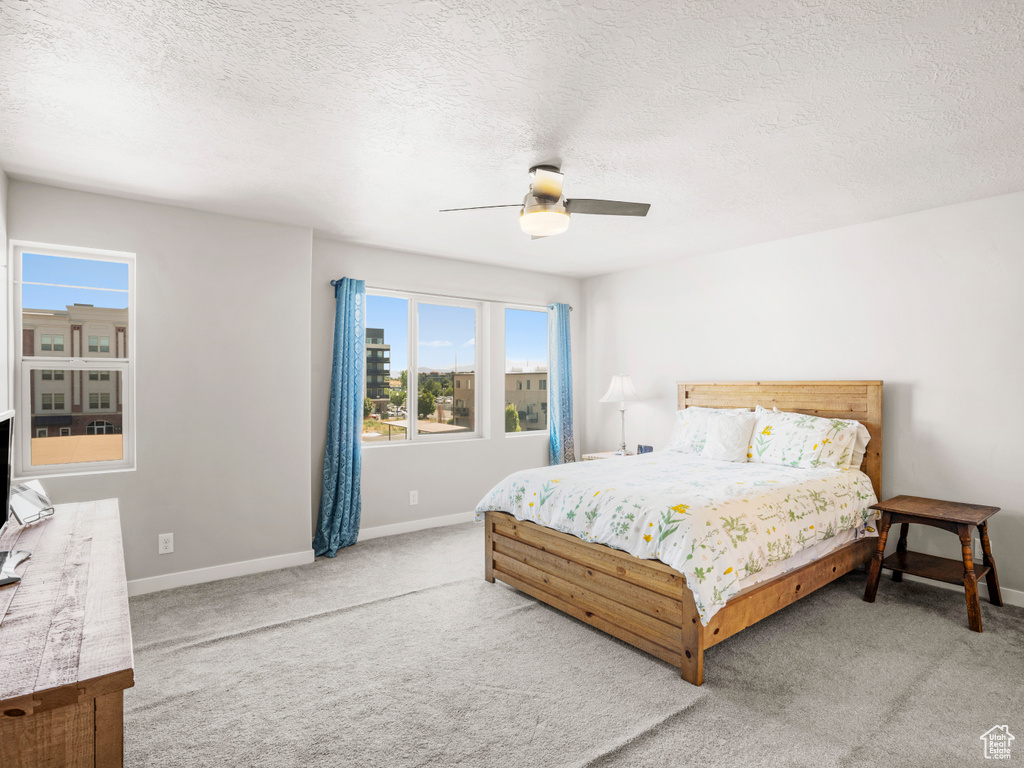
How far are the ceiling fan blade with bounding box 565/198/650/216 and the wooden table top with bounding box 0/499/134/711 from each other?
2.41m

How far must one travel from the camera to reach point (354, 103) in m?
2.24

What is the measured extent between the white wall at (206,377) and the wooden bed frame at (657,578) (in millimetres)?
1629

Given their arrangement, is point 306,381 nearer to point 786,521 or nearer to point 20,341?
point 20,341

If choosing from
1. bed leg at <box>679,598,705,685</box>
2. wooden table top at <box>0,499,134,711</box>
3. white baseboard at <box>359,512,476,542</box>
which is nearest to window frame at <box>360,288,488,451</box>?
white baseboard at <box>359,512,476,542</box>

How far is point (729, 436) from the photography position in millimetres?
4051

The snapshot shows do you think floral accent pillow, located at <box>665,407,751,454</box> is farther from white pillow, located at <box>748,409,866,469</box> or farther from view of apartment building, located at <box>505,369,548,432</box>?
view of apartment building, located at <box>505,369,548,432</box>

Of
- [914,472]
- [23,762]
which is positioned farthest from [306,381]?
[914,472]

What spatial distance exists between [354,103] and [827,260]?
3.47 meters

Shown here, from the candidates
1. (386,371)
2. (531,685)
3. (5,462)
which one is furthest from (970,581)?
(5,462)

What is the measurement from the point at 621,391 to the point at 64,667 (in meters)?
4.51

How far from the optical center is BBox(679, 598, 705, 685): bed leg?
7.81 feet

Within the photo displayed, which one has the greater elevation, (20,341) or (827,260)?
(827,260)

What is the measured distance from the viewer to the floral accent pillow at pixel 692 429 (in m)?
4.34

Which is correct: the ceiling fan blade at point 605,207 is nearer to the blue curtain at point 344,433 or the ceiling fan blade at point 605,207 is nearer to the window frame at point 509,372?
the blue curtain at point 344,433
